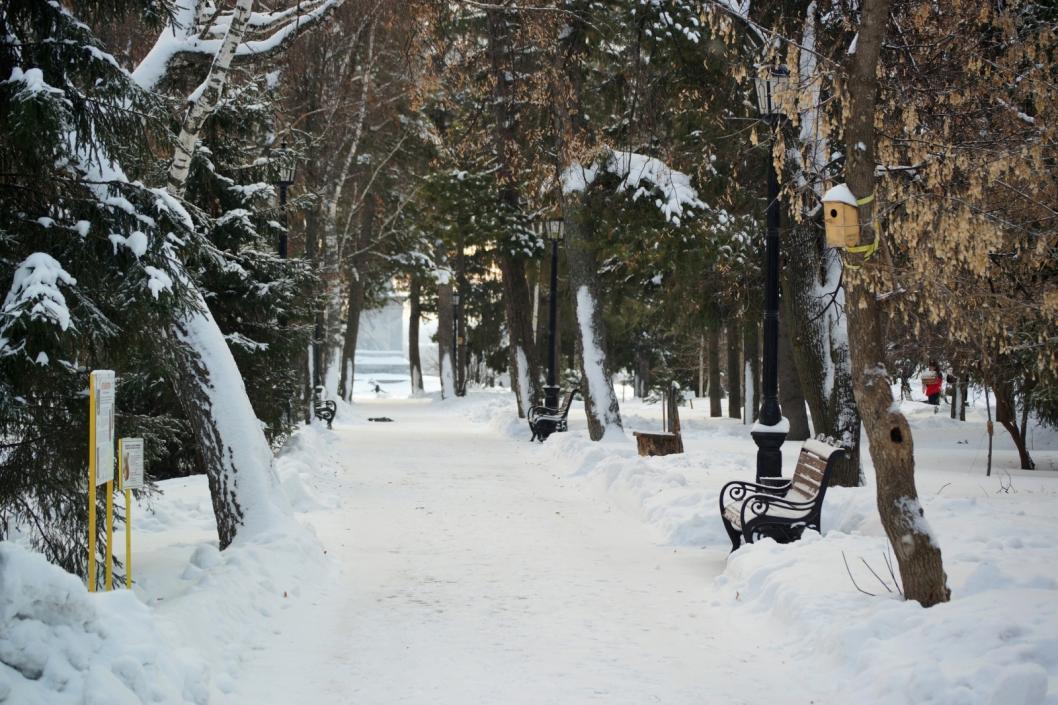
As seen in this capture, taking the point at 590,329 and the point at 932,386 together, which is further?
the point at 932,386

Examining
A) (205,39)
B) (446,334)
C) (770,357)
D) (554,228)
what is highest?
(205,39)

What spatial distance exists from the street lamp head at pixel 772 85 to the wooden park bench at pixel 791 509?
3.04 meters

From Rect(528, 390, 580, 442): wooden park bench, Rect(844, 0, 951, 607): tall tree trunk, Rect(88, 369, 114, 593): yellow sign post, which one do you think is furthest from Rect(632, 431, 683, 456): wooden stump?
Rect(88, 369, 114, 593): yellow sign post

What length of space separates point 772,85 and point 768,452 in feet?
13.0

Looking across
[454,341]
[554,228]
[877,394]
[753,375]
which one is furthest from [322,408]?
[877,394]

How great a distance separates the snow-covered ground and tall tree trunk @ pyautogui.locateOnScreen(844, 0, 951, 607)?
1.03 feet

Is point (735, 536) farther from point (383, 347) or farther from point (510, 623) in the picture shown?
point (383, 347)

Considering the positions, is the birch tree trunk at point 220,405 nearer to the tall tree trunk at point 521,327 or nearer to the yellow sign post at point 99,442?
the yellow sign post at point 99,442

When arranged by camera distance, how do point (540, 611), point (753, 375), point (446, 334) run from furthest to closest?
point (446, 334), point (753, 375), point (540, 611)

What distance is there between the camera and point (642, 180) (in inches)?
→ 796

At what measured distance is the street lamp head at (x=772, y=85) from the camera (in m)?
8.72

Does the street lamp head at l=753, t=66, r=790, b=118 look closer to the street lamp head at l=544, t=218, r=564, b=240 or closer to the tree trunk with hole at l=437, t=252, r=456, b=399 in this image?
the street lamp head at l=544, t=218, r=564, b=240

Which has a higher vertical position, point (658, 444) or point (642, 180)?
point (642, 180)

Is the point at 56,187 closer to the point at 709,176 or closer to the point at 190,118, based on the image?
the point at 190,118
